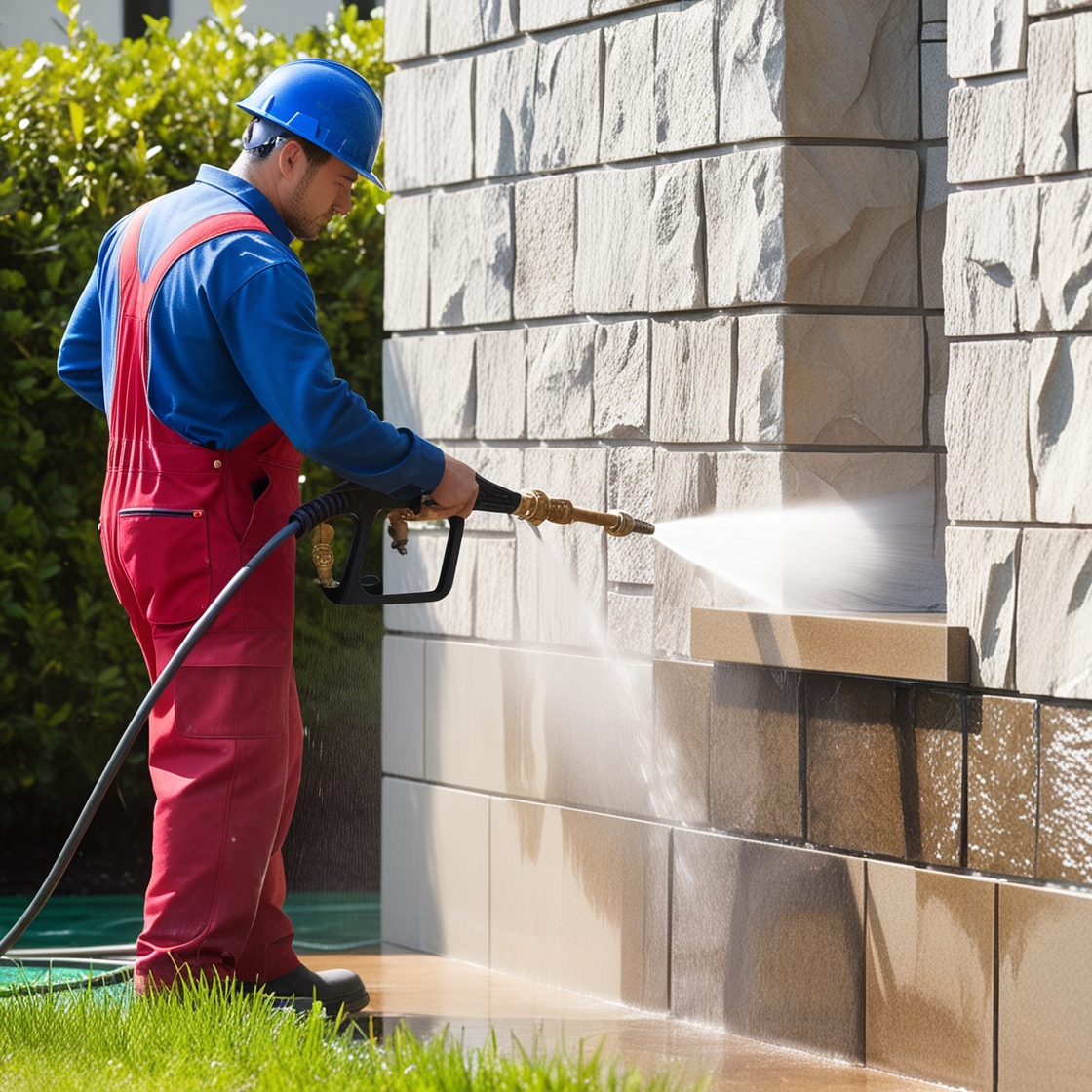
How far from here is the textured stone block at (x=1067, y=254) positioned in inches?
126

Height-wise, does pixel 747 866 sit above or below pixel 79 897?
above

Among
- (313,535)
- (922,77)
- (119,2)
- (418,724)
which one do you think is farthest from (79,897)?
(119,2)

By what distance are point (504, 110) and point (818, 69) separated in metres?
1.02

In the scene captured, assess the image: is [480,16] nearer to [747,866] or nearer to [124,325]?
[124,325]

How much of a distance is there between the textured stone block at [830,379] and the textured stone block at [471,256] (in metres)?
0.91

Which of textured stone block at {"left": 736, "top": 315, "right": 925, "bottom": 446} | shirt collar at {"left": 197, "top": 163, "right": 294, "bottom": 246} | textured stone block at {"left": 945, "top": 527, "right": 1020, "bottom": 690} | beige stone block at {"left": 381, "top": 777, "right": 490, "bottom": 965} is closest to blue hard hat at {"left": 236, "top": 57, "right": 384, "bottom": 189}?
shirt collar at {"left": 197, "top": 163, "right": 294, "bottom": 246}

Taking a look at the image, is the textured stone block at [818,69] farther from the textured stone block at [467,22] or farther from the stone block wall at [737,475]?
the textured stone block at [467,22]

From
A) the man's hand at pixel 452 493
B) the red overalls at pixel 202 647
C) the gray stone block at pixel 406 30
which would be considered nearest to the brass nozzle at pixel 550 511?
the man's hand at pixel 452 493

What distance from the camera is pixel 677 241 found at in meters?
4.06

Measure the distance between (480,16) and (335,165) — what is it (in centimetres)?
109

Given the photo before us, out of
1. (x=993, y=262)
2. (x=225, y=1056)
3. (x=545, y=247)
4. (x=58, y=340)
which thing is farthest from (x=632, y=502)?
(x=58, y=340)

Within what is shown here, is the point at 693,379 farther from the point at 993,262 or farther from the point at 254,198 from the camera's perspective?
the point at 254,198

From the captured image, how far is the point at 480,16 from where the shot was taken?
4691mm

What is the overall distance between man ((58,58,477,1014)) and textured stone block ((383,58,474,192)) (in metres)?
1.01
